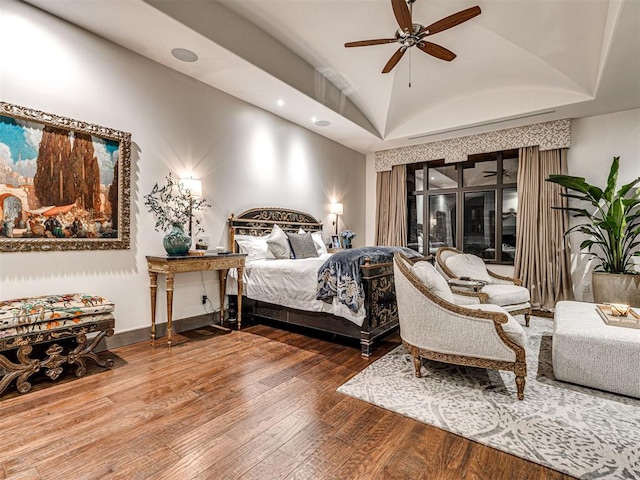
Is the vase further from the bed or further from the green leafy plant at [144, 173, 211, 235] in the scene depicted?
the bed

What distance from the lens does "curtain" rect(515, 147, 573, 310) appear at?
5.08m

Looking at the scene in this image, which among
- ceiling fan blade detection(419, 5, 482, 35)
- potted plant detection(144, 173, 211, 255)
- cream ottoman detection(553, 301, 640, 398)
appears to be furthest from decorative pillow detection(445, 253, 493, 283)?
potted plant detection(144, 173, 211, 255)

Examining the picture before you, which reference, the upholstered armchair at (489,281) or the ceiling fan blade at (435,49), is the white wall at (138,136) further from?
the upholstered armchair at (489,281)

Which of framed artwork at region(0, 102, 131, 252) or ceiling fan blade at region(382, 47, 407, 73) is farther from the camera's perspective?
ceiling fan blade at region(382, 47, 407, 73)

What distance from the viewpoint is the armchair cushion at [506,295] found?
12.3ft

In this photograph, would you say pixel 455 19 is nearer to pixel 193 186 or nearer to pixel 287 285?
pixel 287 285

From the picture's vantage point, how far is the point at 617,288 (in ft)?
14.0

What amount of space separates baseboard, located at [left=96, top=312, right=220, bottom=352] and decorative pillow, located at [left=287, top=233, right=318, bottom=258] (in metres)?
1.33

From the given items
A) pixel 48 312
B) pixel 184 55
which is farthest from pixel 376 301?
pixel 184 55

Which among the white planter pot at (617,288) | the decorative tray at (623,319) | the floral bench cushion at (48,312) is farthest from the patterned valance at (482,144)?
the floral bench cushion at (48,312)

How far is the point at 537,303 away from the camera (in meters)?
5.20

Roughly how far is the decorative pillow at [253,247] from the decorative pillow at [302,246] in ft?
1.18

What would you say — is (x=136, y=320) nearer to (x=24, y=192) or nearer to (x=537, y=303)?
(x=24, y=192)

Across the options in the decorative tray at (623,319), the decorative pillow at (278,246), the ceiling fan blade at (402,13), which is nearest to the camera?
the decorative tray at (623,319)
